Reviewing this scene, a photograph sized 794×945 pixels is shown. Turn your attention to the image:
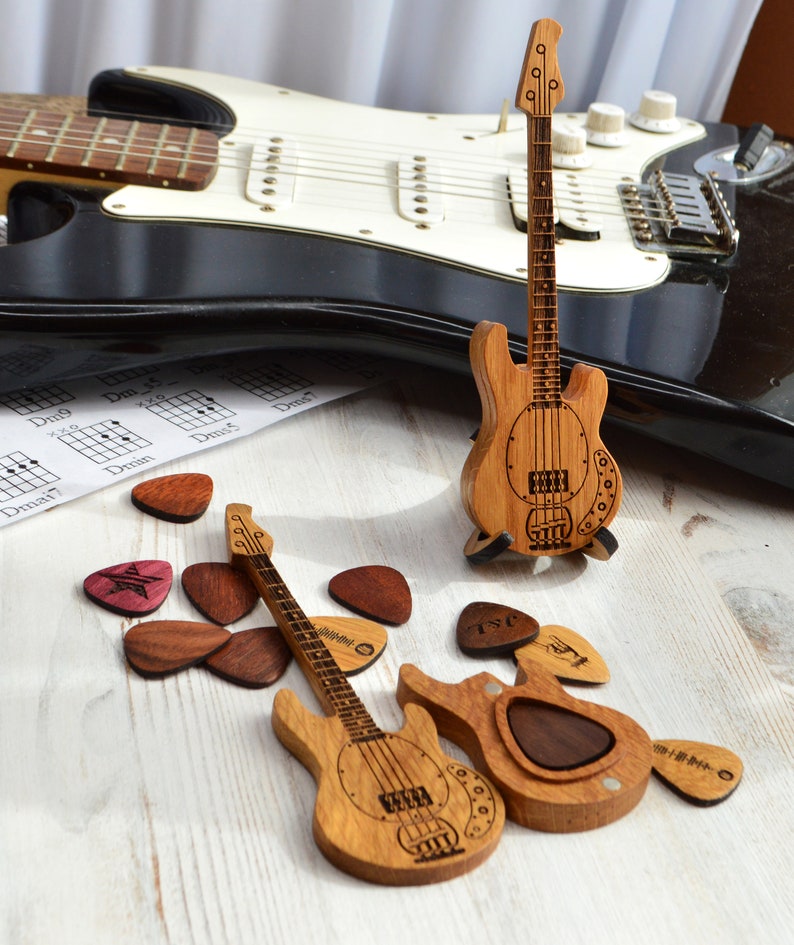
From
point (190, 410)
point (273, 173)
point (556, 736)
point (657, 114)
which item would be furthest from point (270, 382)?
point (657, 114)

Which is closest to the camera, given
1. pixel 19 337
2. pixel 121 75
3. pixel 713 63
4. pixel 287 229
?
pixel 19 337

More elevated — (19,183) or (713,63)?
(713,63)

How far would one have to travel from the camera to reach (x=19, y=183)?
80cm

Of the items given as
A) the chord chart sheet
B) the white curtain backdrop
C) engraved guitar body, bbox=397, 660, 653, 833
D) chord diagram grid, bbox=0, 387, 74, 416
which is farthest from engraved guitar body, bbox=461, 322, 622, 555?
the white curtain backdrop

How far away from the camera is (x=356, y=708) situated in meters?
0.49

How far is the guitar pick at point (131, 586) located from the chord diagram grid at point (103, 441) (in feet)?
0.40

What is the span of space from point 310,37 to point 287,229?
51 cm

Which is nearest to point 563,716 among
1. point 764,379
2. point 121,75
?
point 764,379

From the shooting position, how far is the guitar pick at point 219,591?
562 millimetres

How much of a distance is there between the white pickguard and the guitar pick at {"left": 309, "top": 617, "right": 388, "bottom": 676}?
1.07ft

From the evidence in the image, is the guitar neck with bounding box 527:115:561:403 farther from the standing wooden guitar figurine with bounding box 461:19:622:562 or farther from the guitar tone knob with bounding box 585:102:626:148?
the guitar tone knob with bounding box 585:102:626:148

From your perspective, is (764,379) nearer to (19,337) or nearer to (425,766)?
(425,766)

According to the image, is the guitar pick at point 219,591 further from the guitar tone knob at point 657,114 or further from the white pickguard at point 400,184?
the guitar tone knob at point 657,114

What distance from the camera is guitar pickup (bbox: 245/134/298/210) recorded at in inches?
31.9
